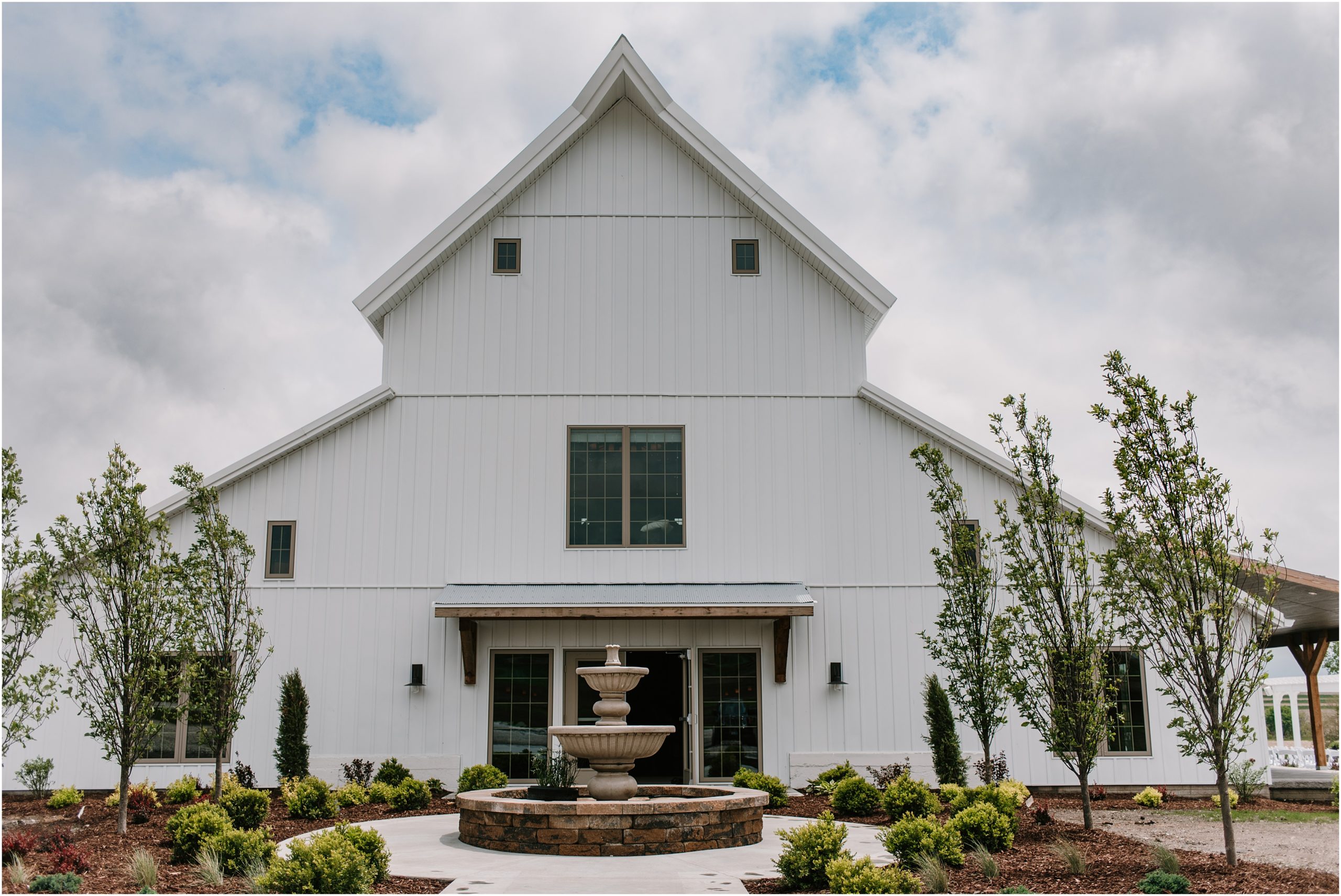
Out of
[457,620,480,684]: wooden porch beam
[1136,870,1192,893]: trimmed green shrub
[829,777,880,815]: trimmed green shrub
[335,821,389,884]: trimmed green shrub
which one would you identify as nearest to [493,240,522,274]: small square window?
[457,620,480,684]: wooden porch beam

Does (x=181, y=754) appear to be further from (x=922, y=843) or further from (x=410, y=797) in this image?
(x=922, y=843)

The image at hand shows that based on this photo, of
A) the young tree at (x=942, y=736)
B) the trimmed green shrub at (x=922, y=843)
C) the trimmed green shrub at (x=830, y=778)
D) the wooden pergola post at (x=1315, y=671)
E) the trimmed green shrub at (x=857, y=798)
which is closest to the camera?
the trimmed green shrub at (x=922, y=843)

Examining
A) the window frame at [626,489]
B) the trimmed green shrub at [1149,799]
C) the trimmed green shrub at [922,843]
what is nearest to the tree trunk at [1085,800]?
the trimmed green shrub at [922,843]

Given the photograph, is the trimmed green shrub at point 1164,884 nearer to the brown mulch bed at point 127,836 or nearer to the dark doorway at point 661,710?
the brown mulch bed at point 127,836

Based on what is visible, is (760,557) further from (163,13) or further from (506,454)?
(163,13)

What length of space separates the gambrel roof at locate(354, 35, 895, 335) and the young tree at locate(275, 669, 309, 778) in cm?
595

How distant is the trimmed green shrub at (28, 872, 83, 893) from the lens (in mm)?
8344

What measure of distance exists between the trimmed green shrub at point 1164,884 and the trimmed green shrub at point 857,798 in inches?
214

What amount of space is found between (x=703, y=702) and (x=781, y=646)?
151 centimetres

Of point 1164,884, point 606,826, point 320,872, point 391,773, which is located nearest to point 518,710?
point 391,773

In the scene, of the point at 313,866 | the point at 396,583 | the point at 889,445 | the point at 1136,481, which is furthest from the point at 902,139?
the point at 313,866

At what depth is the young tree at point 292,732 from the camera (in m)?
15.7

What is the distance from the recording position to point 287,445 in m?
16.7

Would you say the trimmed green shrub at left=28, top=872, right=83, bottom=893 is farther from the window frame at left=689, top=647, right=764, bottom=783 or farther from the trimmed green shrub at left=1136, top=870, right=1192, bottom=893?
the window frame at left=689, top=647, right=764, bottom=783
